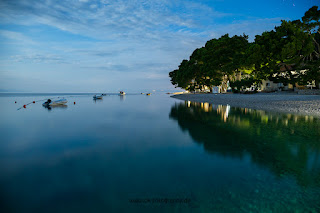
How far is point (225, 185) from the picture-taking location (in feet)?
17.9

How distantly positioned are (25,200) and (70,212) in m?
1.68

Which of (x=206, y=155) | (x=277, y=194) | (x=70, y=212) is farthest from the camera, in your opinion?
(x=206, y=155)

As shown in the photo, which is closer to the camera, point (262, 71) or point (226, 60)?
Result: point (262, 71)

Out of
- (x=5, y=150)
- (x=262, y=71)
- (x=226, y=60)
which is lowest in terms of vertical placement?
(x=5, y=150)

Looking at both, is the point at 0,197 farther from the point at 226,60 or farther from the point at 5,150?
the point at 226,60

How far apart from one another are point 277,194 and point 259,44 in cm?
3688

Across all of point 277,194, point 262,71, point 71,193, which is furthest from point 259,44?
point 71,193

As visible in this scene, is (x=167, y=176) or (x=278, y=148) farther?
(x=278, y=148)

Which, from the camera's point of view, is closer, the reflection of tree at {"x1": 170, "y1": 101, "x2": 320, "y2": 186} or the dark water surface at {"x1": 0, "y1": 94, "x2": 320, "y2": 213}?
the dark water surface at {"x1": 0, "y1": 94, "x2": 320, "y2": 213}

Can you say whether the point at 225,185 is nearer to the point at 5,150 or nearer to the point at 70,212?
the point at 70,212

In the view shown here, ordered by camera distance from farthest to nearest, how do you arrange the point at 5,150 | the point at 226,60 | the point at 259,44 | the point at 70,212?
the point at 226,60
the point at 259,44
the point at 5,150
the point at 70,212

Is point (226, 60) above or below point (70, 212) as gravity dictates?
above

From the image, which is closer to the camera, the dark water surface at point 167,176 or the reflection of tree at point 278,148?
the dark water surface at point 167,176

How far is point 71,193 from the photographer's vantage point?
530 centimetres
